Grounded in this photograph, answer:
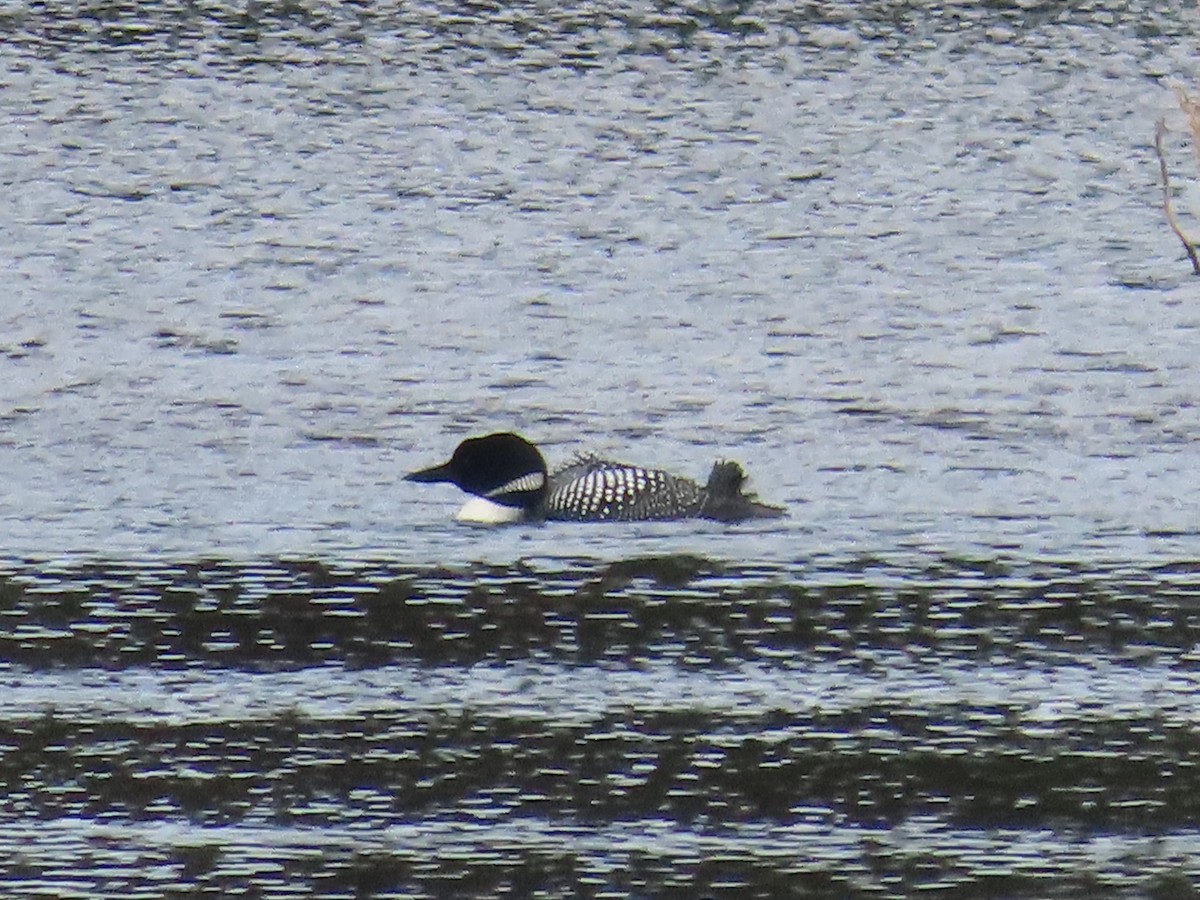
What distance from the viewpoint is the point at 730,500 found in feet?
27.6

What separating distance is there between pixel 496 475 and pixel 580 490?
0.27 metres

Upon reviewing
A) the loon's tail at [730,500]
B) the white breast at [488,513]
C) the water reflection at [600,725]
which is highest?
the water reflection at [600,725]

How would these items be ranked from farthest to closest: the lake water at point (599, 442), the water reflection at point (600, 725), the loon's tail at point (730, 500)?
the loon's tail at point (730, 500) → the lake water at point (599, 442) → the water reflection at point (600, 725)

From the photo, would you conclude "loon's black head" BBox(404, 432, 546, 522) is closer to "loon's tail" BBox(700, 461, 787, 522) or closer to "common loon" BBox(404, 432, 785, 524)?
"common loon" BBox(404, 432, 785, 524)

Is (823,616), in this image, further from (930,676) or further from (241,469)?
(241,469)

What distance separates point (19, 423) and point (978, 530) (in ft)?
10.5

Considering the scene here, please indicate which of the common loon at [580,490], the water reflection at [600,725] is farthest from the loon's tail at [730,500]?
the water reflection at [600,725]

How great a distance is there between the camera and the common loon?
847 cm

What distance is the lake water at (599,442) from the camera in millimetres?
5859

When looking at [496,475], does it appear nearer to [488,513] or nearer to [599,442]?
[488,513]

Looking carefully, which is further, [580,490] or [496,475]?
[580,490]

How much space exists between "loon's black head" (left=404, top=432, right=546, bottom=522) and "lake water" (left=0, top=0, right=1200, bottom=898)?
0.14 m

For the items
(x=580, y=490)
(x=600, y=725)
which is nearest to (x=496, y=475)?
(x=580, y=490)

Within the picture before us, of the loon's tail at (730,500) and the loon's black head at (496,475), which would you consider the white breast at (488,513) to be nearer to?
the loon's black head at (496,475)
